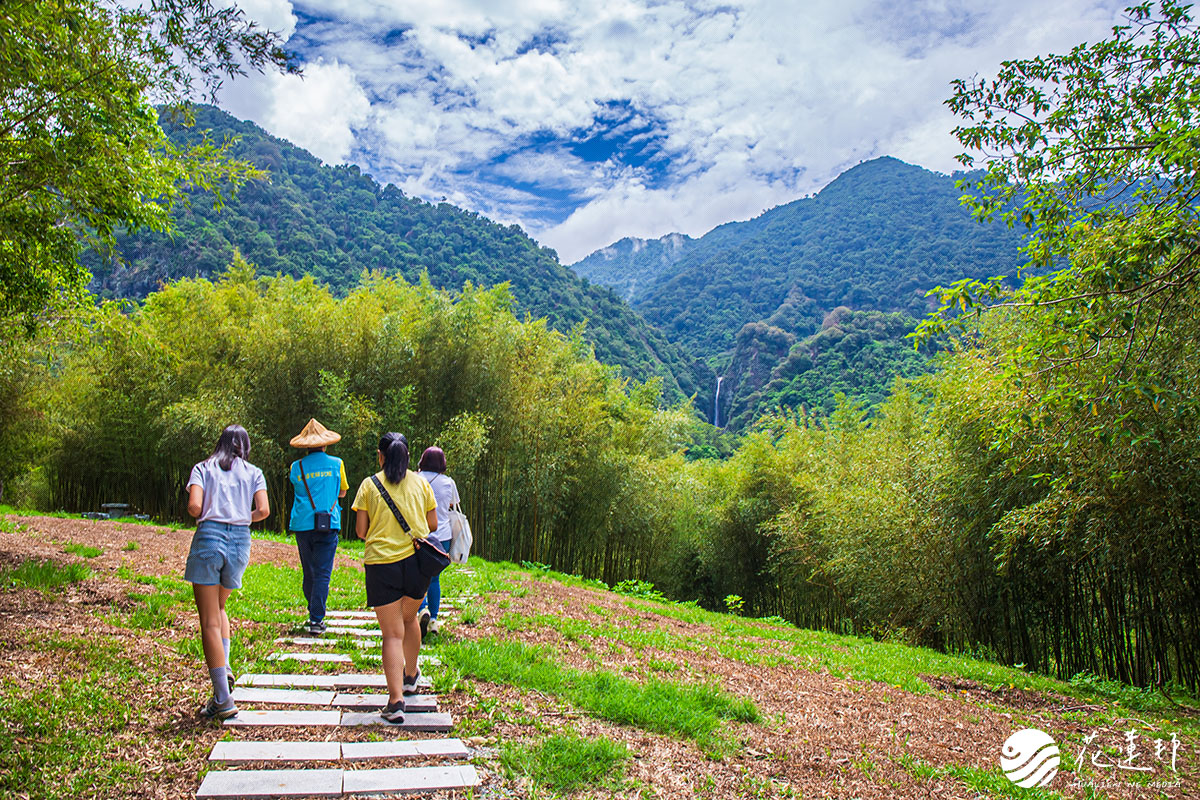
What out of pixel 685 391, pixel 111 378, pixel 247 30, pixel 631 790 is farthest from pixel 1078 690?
pixel 685 391

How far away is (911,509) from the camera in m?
8.89

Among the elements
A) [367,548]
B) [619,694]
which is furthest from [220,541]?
[619,694]

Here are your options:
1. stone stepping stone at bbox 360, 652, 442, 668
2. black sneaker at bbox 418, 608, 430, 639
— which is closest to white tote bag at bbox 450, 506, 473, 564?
black sneaker at bbox 418, 608, 430, 639

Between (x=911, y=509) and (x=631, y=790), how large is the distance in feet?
25.8

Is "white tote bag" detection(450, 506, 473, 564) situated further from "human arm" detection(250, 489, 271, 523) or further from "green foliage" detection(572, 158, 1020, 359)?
"green foliage" detection(572, 158, 1020, 359)

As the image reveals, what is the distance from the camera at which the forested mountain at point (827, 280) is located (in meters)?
43.4

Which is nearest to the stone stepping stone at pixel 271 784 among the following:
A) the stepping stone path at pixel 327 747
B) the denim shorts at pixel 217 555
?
the stepping stone path at pixel 327 747

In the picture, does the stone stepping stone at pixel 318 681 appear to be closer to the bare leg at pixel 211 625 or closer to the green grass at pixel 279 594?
the bare leg at pixel 211 625

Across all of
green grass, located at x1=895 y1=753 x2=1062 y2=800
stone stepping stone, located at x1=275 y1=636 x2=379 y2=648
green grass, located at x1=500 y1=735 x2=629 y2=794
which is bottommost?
green grass, located at x1=895 y1=753 x2=1062 y2=800

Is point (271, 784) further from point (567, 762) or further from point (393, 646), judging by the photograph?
point (567, 762)

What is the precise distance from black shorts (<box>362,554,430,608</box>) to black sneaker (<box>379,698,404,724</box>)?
48 cm

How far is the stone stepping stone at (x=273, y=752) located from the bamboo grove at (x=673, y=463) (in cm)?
472

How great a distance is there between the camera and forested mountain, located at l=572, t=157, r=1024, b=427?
43.4m

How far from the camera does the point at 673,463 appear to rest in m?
16.6
